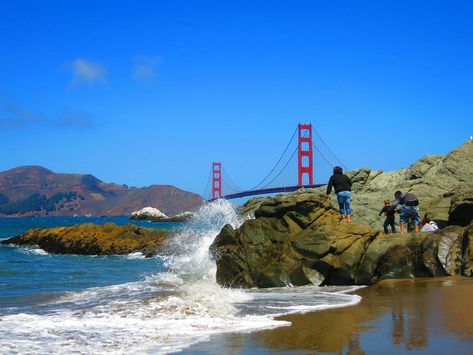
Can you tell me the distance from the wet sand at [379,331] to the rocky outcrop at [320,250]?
1986 mm

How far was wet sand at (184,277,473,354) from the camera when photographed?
17.6ft

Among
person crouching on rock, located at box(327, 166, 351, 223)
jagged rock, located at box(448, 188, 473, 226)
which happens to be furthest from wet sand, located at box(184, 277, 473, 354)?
person crouching on rock, located at box(327, 166, 351, 223)

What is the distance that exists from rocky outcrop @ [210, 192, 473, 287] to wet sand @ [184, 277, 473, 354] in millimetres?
1986

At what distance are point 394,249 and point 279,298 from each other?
267cm

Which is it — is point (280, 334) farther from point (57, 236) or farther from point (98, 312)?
point (57, 236)

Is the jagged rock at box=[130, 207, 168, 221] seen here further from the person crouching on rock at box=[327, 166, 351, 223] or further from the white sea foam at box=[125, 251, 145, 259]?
the person crouching on rock at box=[327, 166, 351, 223]

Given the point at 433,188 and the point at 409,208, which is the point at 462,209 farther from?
the point at 433,188

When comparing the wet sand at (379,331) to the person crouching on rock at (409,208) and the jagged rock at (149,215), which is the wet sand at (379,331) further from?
the jagged rock at (149,215)

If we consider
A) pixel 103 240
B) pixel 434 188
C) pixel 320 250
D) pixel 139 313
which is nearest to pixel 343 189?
pixel 320 250

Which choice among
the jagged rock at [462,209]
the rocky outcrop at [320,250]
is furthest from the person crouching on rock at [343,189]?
the jagged rock at [462,209]

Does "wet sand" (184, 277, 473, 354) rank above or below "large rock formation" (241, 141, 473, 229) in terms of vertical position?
below

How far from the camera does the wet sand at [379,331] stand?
211 inches

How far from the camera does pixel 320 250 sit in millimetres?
11375

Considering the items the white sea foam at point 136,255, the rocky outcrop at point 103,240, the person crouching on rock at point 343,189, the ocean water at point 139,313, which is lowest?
the ocean water at point 139,313
